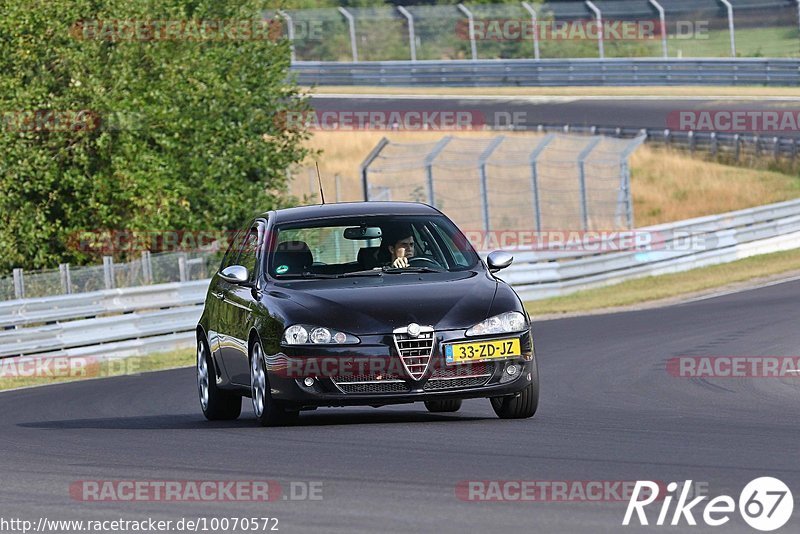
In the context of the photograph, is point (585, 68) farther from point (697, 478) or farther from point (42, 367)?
point (697, 478)

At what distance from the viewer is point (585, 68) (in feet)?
173

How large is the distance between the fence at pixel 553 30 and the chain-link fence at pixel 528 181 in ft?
39.7

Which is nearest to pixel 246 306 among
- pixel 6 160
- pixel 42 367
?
pixel 42 367

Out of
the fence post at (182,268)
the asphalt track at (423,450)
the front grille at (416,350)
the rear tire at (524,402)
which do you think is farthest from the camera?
the fence post at (182,268)

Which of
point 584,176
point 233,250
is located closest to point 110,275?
point 233,250

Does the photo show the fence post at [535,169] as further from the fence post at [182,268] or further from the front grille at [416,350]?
the front grille at [416,350]

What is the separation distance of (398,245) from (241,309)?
124 centimetres

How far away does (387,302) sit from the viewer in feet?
34.7

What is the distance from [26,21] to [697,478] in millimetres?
20603

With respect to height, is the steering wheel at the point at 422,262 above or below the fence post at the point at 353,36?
above

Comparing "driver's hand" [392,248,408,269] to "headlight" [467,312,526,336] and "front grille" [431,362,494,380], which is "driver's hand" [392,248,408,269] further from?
"front grille" [431,362,494,380]

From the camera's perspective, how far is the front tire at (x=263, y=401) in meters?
10.8

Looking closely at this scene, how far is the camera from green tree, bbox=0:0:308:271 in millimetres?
25984

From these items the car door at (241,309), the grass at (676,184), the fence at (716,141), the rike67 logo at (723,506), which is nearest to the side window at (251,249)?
the car door at (241,309)
